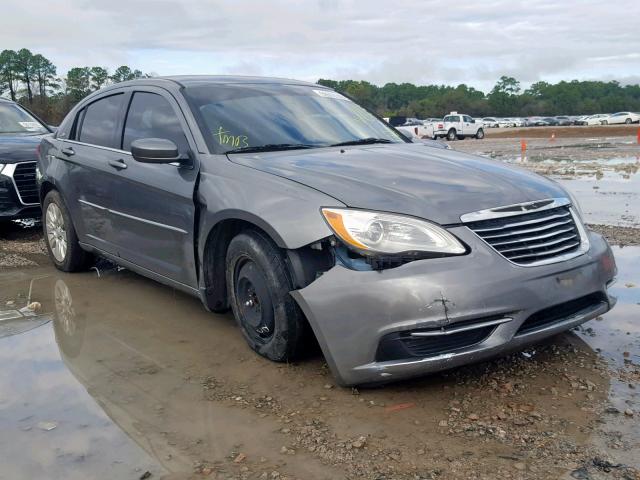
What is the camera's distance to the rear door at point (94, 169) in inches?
202

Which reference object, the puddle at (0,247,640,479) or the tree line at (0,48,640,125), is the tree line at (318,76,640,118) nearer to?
the tree line at (0,48,640,125)

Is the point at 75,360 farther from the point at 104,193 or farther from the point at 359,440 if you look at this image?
the point at 359,440

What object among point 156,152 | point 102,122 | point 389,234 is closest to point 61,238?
point 102,122

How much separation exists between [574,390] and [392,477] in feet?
3.99

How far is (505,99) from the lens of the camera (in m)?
129

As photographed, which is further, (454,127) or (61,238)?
(454,127)

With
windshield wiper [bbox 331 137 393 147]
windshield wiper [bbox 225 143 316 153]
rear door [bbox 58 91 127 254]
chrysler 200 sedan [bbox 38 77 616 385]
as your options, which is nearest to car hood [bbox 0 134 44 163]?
rear door [bbox 58 91 127 254]

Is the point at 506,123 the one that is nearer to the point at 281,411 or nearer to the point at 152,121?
the point at 152,121

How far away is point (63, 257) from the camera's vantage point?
241 inches

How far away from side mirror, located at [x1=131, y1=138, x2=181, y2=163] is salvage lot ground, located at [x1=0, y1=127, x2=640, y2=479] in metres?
1.16

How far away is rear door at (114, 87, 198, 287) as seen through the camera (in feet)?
13.9

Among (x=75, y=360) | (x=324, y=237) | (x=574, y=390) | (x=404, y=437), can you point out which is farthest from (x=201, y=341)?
(x=574, y=390)

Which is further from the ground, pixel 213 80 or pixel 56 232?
pixel 213 80

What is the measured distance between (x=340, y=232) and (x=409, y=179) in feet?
1.93
